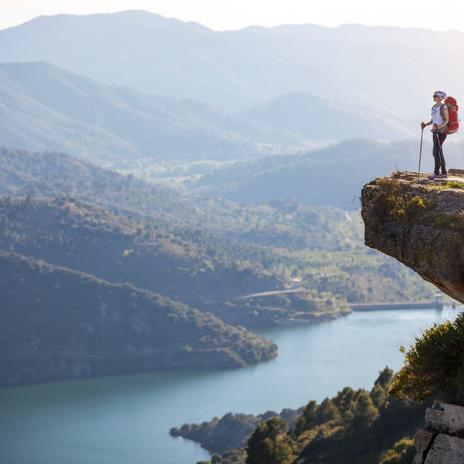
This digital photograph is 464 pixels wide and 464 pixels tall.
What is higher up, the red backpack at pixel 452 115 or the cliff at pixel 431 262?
the red backpack at pixel 452 115

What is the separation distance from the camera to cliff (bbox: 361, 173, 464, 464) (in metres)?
7.15

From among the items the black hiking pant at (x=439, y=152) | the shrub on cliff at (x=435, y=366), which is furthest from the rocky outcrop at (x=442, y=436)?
the black hiking pant at (x=439, y=152)

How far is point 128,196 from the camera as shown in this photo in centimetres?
18112

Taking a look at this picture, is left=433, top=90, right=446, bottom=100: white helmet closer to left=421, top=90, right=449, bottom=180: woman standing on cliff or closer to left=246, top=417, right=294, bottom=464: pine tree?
left=421, top=90, right=449, bottom=180: woman standing on cliff

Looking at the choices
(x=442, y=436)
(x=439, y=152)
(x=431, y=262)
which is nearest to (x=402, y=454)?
(x=439, y=152)

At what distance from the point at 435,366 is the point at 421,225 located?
937mm

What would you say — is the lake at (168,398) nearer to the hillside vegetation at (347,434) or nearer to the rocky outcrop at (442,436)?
the hillside vegetation at (347,434)

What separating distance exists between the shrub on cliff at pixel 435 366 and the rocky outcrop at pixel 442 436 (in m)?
0.29

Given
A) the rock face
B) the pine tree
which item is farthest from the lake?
the rock face

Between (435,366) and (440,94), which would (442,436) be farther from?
(440,94)

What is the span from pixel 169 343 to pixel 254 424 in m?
36.3

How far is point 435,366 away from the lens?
783cm

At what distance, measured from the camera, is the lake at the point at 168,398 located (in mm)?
66062

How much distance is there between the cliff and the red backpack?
2.35 ft
